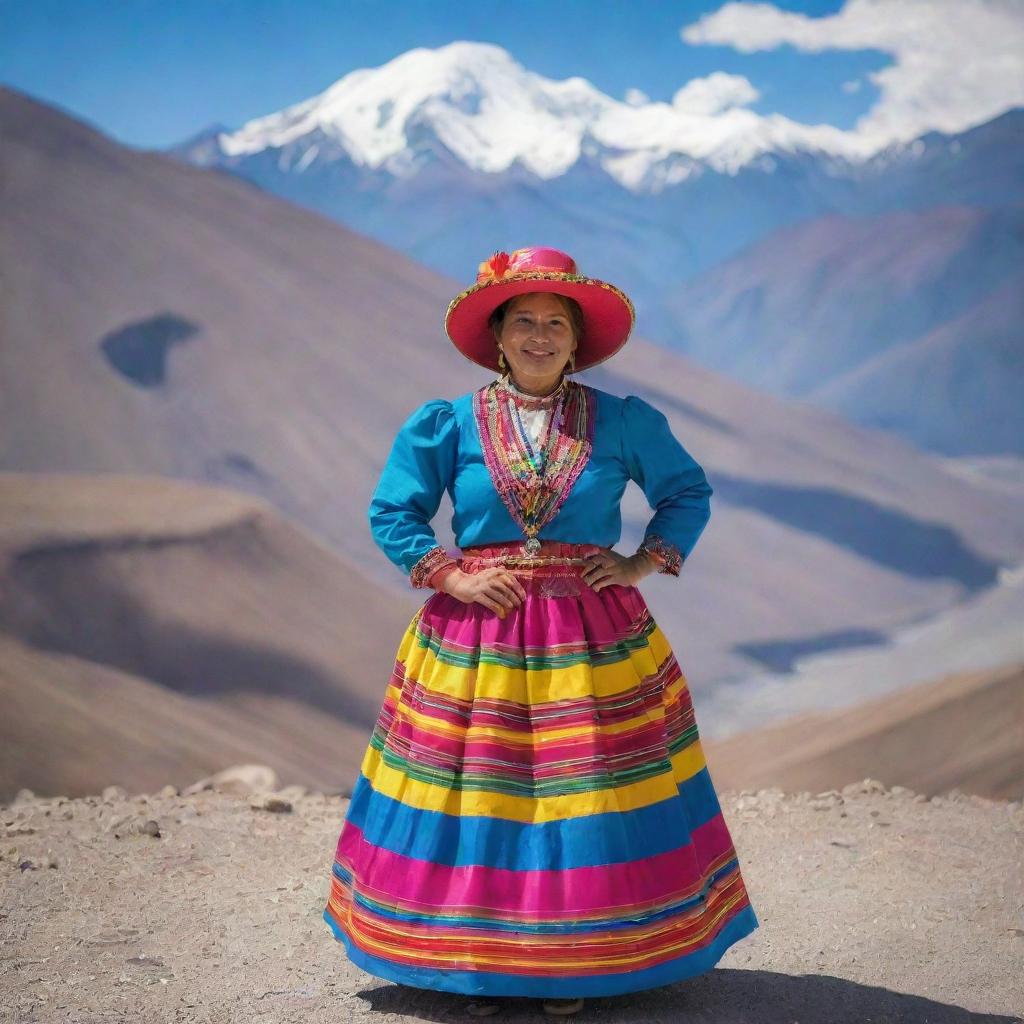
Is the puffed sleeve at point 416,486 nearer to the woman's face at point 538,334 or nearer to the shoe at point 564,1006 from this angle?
the woman's face at point 538,334

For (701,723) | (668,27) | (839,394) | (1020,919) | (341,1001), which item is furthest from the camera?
(839,394)

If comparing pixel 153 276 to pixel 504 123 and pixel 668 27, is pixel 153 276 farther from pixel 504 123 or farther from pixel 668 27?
pixel 668 27

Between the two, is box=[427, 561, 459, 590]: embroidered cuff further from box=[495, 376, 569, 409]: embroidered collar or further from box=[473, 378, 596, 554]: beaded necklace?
box=[495, 376, 569, 409]: embroidered collar

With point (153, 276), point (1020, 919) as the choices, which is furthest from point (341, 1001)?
point (153, 276)

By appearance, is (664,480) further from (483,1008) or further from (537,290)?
(483,1008)

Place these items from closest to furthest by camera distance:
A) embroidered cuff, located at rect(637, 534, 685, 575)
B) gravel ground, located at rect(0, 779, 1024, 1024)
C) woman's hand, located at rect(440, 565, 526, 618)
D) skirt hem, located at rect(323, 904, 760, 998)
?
skirt hem, located at rect(323, 904, 760, 998) → woman's hand, located at rect(440, 565, 526, 618) → embroidered cuff, located at rect(637, 534, 685, 575) → gravel ground, located at rect(0, 779, 1024, 1024)

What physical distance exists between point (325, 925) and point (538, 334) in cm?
152

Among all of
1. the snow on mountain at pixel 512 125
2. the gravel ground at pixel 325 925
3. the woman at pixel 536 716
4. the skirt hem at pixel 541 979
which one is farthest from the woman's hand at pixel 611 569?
the snow on mountain at pixel 512 125

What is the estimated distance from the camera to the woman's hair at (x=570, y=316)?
2.38 metres

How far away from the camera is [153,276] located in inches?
230

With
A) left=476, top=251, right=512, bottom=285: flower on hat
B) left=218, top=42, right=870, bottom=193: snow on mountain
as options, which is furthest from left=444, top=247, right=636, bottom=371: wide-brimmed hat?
left=218, top=42, right=870, bottom=193: snow on mountain

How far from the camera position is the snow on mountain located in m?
6.17

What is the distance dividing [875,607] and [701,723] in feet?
3.71

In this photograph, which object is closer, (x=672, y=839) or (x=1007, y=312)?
(x=672, y=839)
